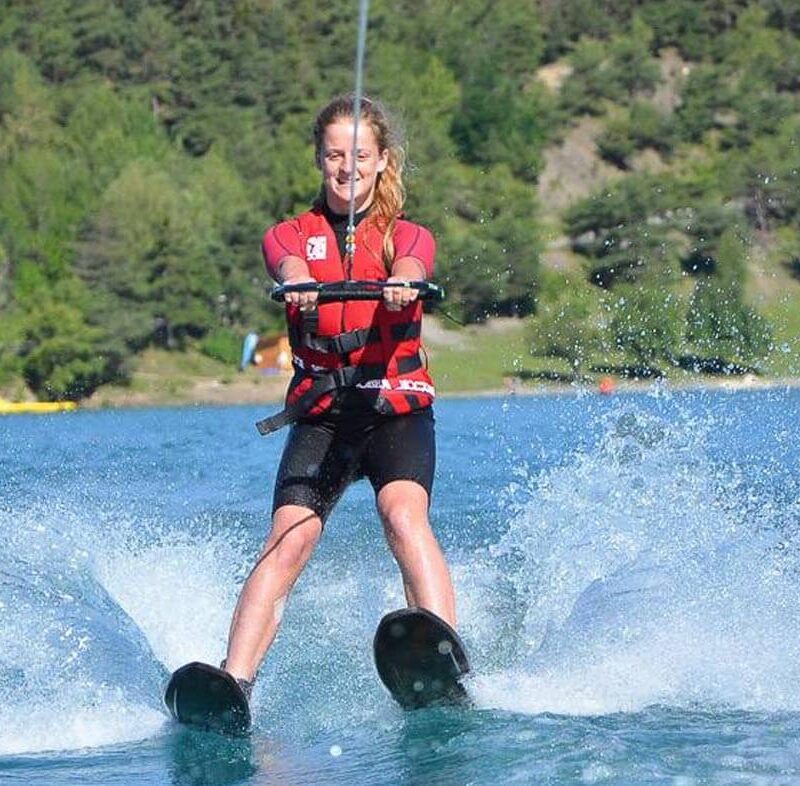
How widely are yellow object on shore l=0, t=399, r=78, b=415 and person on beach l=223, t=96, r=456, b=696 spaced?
41720 mm

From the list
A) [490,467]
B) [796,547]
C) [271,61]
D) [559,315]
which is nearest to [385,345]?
[796,547]

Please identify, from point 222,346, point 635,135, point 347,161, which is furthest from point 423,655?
point 635,135

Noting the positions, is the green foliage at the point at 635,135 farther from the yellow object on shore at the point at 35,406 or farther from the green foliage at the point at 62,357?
the yellow object on shore at the point at 35,406

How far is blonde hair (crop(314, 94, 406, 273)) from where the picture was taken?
4723 mm

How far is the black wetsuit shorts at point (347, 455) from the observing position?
4.70m

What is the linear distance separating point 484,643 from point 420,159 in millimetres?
69186

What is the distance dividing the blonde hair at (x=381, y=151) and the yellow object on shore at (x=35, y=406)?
137ft

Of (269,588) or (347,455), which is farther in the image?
(347,455)

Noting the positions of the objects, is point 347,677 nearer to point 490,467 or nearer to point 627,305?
point 490,467

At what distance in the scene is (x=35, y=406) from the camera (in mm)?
49719

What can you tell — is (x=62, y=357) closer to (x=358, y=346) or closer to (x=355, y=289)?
(x=358, y=346)

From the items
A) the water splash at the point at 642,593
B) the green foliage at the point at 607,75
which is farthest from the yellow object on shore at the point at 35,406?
the green foliage at the point at 607,75

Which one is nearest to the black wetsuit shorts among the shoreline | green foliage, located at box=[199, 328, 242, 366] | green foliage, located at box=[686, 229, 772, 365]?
green foliage, located at box=[686, 229, 772, 365]

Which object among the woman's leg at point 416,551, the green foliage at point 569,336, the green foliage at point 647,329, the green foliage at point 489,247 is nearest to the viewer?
the woman's leg at point 416,551
